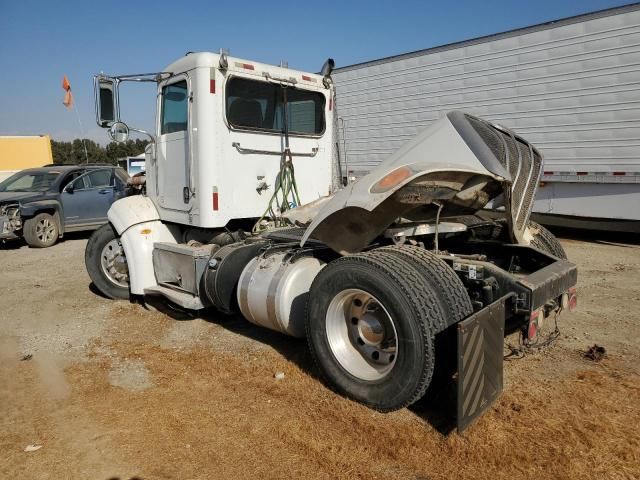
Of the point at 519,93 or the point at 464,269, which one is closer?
the point at 464,269

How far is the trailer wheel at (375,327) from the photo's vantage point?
10.2 feet

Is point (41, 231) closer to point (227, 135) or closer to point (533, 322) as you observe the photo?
point (227, 135)

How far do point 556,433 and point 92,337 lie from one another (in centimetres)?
434

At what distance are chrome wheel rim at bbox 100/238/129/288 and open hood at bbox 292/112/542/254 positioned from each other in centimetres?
348

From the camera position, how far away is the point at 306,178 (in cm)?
593

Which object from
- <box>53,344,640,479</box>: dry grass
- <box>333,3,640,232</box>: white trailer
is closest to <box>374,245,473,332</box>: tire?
<box>53,344,640,479</box>: dry grass

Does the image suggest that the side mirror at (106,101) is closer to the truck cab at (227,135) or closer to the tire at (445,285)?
the truck cab at (227,135)

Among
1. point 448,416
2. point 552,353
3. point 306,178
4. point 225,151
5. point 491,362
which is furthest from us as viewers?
point 306,178

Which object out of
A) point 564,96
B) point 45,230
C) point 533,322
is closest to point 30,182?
point 45,230

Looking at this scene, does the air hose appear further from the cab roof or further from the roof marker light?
the roof marker light

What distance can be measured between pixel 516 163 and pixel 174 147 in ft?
11.6

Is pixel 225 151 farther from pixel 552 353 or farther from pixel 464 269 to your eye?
pixel 552 353

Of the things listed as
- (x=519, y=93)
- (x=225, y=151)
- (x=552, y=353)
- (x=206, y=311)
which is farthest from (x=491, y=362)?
(x=519, y=93)

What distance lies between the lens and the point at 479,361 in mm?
2961
